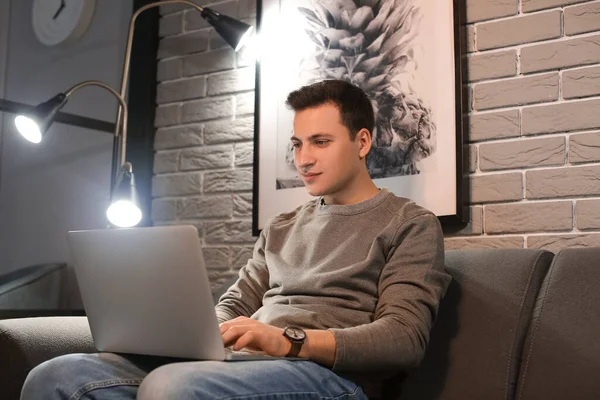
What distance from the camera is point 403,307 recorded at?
1.59m

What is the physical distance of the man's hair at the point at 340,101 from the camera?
6.34 ft

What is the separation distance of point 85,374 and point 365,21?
142cm

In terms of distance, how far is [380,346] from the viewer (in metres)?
1.52

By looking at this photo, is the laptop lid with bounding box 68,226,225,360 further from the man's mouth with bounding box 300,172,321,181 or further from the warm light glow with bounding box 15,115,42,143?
the warm light glow with bounding box 15,115,42,143

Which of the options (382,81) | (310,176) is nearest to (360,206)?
(310,176)

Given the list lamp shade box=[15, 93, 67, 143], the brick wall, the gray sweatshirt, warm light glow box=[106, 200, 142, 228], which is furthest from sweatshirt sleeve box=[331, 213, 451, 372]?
lamp shade box=[15, 93, 67, 143]

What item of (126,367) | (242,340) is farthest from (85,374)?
(242,340)

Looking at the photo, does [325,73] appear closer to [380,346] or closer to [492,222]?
[492,222]

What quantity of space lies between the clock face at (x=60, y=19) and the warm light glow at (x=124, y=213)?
1156mm

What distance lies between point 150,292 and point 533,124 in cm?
118

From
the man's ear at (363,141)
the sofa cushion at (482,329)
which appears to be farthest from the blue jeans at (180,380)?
the man's ear at (363,141)

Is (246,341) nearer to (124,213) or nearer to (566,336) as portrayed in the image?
(566,336)

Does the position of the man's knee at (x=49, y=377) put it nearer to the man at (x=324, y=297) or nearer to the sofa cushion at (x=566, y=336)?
the man at (x=324, y=297)

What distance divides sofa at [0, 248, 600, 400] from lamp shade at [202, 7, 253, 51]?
3.52 ft
